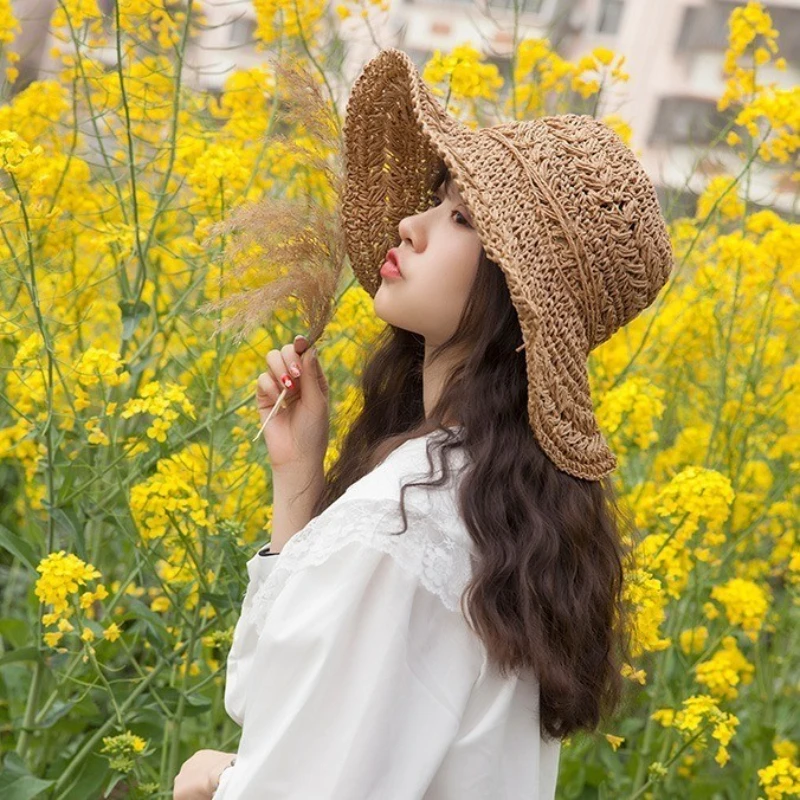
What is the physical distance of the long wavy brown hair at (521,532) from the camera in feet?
4.43

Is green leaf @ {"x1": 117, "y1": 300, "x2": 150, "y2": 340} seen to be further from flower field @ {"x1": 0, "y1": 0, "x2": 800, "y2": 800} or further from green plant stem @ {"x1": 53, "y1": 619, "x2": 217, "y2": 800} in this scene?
green plant stem @ {"x1": 53, "y1": 619, "x2": 217, "y2": 800}

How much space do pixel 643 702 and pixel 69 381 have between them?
3.79 ft

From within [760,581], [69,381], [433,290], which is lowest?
[760,581]

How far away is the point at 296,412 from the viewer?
5.49ft

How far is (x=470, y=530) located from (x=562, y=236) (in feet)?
0.99

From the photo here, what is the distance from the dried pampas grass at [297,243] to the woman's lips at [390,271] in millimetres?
187

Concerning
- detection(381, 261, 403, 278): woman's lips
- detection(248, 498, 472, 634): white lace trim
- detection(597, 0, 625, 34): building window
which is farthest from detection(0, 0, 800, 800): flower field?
detection(597, 0, 625, 34): building window

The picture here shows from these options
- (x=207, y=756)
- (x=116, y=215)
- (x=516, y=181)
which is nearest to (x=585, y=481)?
(x=516, y=181)

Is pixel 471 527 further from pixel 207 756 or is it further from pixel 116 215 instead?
pixel 116 215

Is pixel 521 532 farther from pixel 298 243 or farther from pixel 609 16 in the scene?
pixel 609 16

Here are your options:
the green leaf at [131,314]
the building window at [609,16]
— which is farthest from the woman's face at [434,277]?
the building window at [609,16]

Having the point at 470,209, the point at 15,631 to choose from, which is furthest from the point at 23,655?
the point at 470,209

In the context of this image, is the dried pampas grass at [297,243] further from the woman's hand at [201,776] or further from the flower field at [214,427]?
the woman's hand at [201,776]

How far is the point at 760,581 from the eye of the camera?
3148 millimetres
